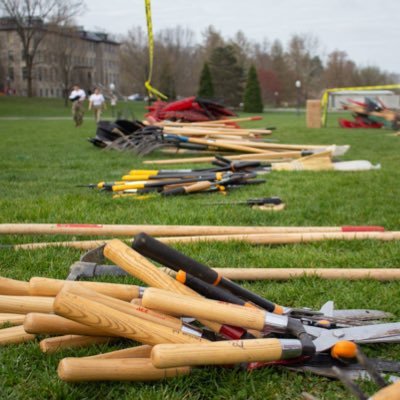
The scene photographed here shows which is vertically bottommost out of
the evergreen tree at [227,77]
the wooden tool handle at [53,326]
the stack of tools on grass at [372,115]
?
the wooden tool handle at [53,326]

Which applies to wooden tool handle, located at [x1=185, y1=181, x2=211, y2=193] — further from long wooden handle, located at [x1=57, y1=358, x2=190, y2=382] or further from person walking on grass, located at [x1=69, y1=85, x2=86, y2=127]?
person walking on grass, located at [x1=69, y1=85, x2=86, y2=127]

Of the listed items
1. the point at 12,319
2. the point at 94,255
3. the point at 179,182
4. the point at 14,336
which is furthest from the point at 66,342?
the point at 179,182

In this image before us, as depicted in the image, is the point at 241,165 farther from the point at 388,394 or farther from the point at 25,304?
the point at 388,394

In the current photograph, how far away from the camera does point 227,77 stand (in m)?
61.6

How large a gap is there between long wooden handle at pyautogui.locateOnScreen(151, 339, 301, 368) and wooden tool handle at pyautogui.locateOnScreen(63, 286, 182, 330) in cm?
29

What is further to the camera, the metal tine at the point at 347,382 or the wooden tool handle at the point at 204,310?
the wooden tool handle at the point at 204,310

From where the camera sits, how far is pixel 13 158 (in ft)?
36.8

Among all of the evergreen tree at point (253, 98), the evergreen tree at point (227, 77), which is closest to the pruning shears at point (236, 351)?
the evergreen tree at point (253, 98)

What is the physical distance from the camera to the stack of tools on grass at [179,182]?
6.45 metres

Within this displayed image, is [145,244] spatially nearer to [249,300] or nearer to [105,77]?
[249,300]

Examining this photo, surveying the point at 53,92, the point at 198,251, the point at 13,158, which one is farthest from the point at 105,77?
the point at 198,251

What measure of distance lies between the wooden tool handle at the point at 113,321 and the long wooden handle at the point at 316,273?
1205mm

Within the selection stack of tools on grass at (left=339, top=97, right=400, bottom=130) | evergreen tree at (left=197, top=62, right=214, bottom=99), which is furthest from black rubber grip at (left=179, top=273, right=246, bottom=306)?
evergreen tree at (left=197, top=62, right=214, bottom=99)

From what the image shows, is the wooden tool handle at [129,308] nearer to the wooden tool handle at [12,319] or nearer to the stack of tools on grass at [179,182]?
the wooden tool handle at [12,319]
